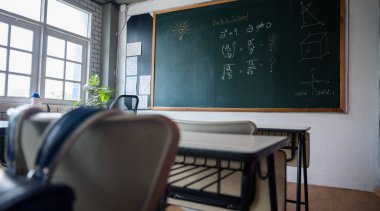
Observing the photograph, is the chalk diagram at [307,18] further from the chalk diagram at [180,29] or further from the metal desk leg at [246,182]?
the metal desk leg at [246,182]

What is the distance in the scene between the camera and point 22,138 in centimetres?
66

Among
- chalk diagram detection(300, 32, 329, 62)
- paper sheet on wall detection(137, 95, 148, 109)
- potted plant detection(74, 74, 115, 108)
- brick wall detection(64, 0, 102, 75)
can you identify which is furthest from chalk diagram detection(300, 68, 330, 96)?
brick wall detection(64, 0, 102, 75)

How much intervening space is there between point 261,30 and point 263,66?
0.47 meters

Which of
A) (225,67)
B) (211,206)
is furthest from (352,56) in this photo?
(211,206)

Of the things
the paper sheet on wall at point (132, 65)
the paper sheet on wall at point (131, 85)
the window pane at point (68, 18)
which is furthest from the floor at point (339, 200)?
the window pane at point (68, 18)

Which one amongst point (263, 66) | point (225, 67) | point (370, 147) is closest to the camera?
point (370, 147)

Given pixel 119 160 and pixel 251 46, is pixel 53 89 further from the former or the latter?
pixel 119 160

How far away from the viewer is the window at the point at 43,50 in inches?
132

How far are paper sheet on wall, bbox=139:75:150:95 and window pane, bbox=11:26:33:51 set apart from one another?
1.58 metres

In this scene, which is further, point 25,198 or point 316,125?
point 316,125

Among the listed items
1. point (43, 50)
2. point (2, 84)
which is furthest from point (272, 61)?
point (2, 84)

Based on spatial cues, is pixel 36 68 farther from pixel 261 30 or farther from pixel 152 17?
pixel 261 30

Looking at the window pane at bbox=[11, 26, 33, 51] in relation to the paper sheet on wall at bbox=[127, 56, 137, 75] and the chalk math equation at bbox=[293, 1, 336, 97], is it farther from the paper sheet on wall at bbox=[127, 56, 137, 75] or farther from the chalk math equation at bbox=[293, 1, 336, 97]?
the chalk math equation at bbox=[293, 1, 336, 97]

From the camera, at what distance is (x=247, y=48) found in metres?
3.48
